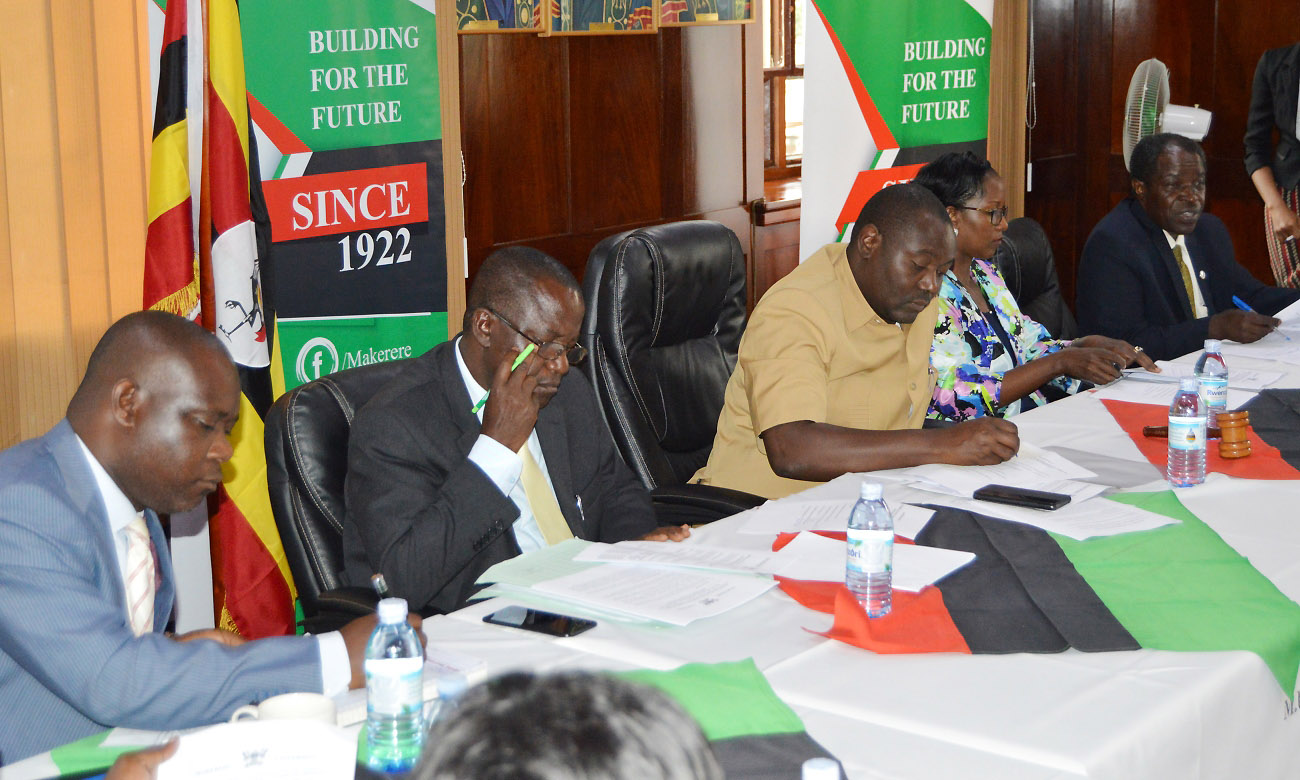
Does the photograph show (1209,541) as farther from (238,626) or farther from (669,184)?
(669,184)

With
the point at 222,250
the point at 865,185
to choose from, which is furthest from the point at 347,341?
the point at 865,185

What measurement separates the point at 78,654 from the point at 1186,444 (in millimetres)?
1897

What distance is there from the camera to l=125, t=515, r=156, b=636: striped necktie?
162 cm

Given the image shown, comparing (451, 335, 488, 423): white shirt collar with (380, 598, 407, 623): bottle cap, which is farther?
(451, 335, 488, 423): white shirt collar

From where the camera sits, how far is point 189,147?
278 cm

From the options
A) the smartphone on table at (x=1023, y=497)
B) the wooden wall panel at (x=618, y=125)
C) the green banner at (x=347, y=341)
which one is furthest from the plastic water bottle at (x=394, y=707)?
the wooden wall panel at (x=618, y=125)

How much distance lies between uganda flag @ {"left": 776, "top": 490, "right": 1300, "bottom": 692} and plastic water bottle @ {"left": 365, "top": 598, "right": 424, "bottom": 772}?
1.96 feet

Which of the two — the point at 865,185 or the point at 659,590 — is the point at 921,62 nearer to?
the point at 865,185

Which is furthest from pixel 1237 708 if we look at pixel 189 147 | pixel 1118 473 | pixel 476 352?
pixel 189 147

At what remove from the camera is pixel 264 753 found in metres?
1.21

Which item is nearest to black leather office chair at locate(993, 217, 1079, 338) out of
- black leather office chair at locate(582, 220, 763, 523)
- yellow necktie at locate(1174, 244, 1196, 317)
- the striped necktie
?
yellow necktie at locate(1174, 244, 1196, 317)

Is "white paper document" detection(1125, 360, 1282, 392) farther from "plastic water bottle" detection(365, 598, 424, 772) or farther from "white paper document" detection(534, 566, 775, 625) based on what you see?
"plastic water bottle" detection(365, 598, 424, 772)

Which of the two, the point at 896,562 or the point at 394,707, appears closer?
the point at 394,707

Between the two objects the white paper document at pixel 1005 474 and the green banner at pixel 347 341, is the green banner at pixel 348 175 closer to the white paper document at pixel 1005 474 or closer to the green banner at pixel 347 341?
the green banner at pixel 347 341
